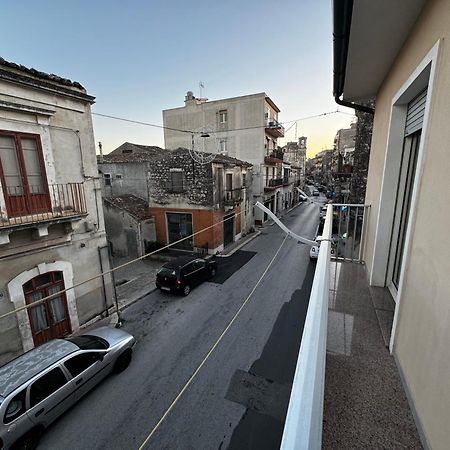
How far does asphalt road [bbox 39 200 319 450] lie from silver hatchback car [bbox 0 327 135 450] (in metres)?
0.41

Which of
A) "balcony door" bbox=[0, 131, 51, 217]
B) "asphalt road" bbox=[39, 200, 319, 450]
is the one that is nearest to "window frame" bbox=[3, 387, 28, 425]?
"asphalt road" bbox=[39, 200, 319, 450]

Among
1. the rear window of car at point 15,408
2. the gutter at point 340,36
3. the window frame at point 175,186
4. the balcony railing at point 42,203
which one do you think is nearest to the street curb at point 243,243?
the window frame at point 175,186

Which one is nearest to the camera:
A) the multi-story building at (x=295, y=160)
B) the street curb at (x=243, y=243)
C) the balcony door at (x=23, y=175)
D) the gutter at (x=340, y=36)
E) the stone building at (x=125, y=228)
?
the gutter at (x=340, y=36)

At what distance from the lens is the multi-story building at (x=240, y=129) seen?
21.0 metres

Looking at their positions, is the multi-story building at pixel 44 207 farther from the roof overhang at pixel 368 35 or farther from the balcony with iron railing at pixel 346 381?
the roof overhang at pixel 368 35

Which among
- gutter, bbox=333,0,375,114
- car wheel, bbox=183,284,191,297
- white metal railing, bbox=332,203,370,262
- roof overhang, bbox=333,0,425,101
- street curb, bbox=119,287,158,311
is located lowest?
street curb, bbox=119,287,158,311

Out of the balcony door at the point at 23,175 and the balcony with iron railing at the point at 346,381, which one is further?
the balcony door at the point at 23,175

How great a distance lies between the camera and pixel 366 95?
13.3 feet

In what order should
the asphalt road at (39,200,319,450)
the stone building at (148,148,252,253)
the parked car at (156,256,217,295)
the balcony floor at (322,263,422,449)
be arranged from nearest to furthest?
the balcony floor at (322,263,422,449) → the asphalt road at (39,200,319,450) → the parked car at (156,256,217,295) → the stone building at (148,148,252,253)

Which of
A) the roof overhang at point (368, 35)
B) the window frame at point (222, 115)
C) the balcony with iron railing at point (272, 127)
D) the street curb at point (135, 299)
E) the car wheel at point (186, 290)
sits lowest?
the street curb at point (135, 299)

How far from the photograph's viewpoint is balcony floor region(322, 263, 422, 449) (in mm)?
1461

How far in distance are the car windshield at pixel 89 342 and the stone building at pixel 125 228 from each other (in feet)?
27.8

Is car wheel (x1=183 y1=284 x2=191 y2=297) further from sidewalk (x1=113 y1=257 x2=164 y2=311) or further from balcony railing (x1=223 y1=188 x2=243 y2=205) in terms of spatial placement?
balcony railing (x1=223 y1=188 x2=243 y2=205)

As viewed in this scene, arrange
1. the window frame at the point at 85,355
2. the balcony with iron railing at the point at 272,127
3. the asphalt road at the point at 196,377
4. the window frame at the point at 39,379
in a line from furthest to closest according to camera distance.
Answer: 1. the balcony with iron railing at the point at 272,127
2. the window frame at the point at 85,355
3. the asphalt road at the point at 196,377
4. the window frame at the point at 39,379
